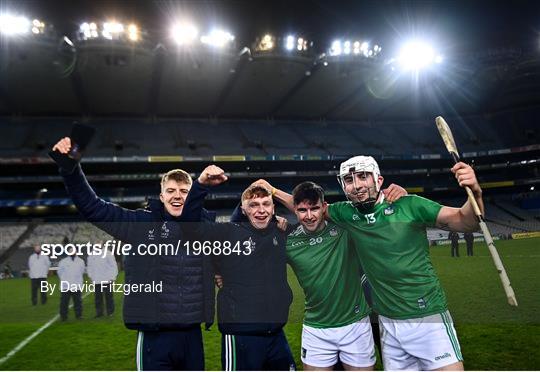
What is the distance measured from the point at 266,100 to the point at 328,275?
Answer: 87.9ft

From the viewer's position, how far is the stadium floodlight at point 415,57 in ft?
74.8

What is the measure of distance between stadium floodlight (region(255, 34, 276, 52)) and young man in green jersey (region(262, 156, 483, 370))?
69.8 feet

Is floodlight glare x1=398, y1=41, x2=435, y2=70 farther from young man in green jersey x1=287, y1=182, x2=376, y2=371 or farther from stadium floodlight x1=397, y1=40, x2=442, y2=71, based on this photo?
young man in green jersey x1=287, y1=182, x2=376, y2=371

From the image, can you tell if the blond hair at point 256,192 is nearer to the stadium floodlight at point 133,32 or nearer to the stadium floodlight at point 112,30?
the stadium floodlight at point 133,32

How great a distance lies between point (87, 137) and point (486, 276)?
38.7 feet

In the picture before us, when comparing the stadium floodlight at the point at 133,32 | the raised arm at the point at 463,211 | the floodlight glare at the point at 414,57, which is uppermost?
the stadium floodlight at the point at 133,32

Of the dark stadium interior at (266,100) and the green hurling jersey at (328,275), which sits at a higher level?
the dark stadium interior at (266,100)

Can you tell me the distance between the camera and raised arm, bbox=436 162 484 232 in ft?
8.68

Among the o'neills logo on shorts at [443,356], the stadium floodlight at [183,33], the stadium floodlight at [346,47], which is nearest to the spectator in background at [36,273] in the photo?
the o'neills logo on shorts at [443,356]

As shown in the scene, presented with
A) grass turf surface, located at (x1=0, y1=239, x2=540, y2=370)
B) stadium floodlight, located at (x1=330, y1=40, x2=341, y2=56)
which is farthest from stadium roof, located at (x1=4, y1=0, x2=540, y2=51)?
grass turf surface, located at (x1=0, y1=239, x2=540, y2=370)

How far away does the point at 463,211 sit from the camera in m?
2.81

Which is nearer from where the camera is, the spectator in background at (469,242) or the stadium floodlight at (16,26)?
the spectator in background at (469,242)

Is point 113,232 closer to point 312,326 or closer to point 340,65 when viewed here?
point 312,326

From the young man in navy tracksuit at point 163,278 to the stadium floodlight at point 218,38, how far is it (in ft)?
67.9
